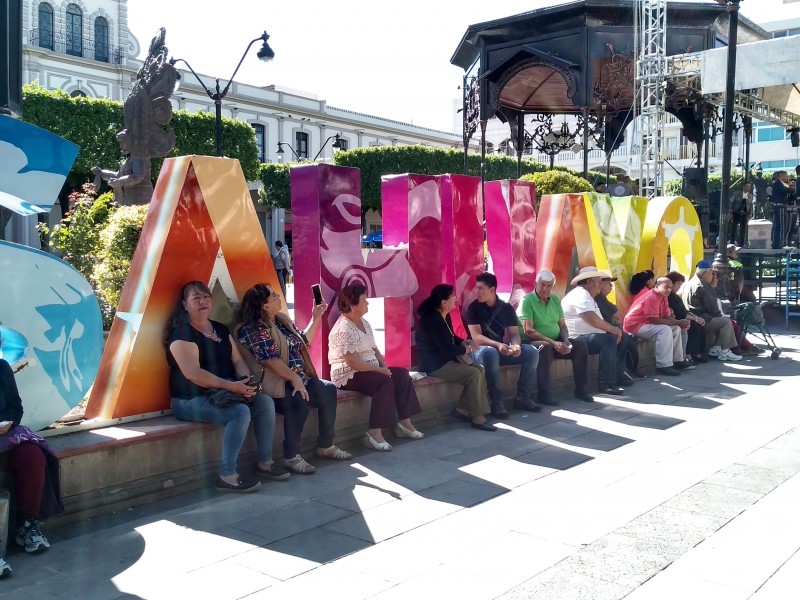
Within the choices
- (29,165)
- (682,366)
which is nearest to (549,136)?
(682,366)

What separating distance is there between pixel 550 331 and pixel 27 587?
589cm

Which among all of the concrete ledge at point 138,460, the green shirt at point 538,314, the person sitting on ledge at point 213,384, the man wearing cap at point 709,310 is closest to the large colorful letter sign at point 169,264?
the person sitting on ledge at point 213,384

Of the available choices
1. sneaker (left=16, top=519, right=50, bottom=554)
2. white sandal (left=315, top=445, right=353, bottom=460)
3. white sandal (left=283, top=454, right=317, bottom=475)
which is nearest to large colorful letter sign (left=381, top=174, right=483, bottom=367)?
white sandal (left=315, top=445, right=353, bottom=460)

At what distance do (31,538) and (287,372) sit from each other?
203cm

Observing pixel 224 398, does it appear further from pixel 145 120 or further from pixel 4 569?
pixel 145 120

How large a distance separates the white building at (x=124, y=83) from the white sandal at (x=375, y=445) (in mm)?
32536

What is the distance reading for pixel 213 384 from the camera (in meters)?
5.38

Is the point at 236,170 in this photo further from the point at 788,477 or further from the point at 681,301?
the point at 681,301

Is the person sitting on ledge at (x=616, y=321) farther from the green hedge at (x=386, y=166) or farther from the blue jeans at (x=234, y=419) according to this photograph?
the green hedge at (x=386, y=166)

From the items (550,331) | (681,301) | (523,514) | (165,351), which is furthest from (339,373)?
(681,301)

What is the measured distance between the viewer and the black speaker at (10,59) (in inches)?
225

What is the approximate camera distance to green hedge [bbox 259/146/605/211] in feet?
121

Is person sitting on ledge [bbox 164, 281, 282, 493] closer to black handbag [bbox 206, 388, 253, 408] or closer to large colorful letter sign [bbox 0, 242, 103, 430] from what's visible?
black handbag [bbox 206, 388, 253, 408]

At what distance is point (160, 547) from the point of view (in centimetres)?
432
